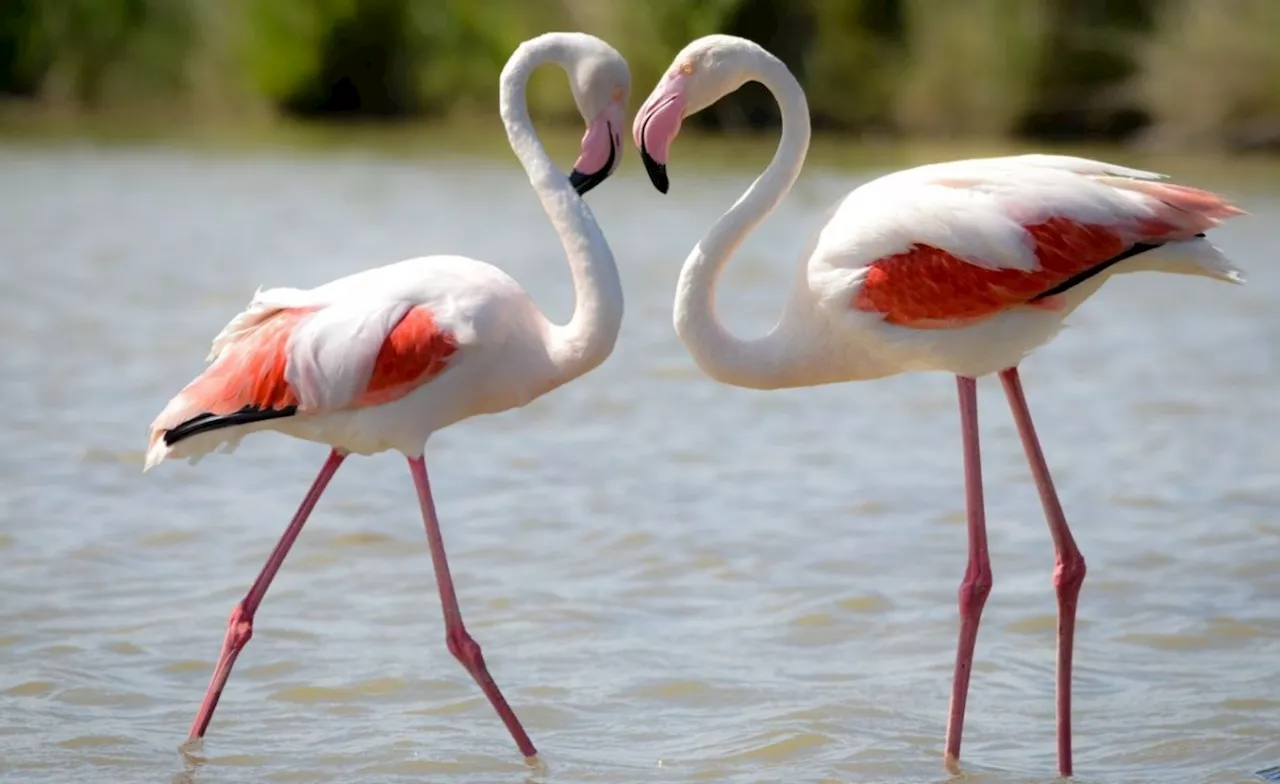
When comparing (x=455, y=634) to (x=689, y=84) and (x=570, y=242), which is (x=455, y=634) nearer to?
(x=570, y=242)

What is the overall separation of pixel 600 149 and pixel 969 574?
1542 mm

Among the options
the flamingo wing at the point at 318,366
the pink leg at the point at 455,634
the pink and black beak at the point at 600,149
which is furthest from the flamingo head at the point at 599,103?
the pink leg at the point at 455,634

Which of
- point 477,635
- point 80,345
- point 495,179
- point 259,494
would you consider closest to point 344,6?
point 495,179

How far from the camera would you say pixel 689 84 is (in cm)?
508

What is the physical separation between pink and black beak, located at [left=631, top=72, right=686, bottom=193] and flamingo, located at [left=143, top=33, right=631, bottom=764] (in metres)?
0.07

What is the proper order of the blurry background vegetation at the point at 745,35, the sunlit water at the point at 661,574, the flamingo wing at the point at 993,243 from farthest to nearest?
the blurry background vegetation at the point at 745,35 → the sunlit water at the point at 661,574 → the flamingo wing at the point at 993,243

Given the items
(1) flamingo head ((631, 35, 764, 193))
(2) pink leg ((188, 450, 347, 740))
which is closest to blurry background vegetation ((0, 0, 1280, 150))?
Answer: (1) flamingo head ((631, 35, 764, 193))

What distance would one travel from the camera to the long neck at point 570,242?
494cm

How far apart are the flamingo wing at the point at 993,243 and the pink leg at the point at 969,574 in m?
0.25

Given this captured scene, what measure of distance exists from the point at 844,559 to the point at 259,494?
8.16ft

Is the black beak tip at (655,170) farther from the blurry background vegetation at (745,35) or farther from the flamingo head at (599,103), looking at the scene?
the blurry background vegetation at (745,35)

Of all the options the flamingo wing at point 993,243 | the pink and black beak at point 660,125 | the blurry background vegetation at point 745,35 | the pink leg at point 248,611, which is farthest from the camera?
the blurry background vegetation at point 745,35

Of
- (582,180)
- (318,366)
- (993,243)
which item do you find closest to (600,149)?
(582,180)

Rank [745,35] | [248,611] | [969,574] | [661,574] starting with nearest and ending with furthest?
[969,574] < [248,611] < [661,574] < [745,35]
